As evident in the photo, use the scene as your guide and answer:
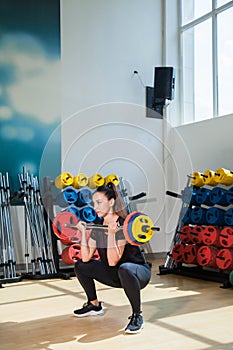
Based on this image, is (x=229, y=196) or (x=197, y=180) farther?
(x=197, y=180)

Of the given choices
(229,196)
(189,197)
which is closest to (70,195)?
(189,197)

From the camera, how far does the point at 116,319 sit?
3244 millimetres

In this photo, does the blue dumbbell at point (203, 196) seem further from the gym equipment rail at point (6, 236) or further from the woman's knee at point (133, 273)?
the woman's knee at point (133, 273)

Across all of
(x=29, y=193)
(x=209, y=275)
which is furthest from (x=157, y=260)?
(x=29, y=193)

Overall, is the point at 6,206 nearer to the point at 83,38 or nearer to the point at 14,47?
the point at 14,47

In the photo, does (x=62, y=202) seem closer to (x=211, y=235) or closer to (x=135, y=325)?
(x=211, y=235)

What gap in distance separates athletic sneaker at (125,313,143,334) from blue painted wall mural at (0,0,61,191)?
2.95 meters

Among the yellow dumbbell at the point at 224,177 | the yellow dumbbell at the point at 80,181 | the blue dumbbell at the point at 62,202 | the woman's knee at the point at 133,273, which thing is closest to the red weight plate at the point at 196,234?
the yellow dumbbell at the point at 224,177

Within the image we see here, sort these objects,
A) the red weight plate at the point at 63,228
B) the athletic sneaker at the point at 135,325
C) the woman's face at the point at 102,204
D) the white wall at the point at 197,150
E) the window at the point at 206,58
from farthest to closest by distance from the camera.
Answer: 1. the window at the point at 206,58
2. the white wall at the point at 197,150
3. the red weight plate at the point at 63,228
4. the woman's face at the point at 102,204
5. the athletic sneaker at the point at 135,325

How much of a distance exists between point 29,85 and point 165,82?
5.66 ft

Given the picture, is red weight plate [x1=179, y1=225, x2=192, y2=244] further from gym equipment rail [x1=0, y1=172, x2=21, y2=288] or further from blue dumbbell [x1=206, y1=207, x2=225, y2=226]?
gym equipment rail [x1=0, y1=172, x2=21, y2=288]

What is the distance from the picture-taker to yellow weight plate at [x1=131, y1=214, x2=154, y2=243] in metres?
2.79

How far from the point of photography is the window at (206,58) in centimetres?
609

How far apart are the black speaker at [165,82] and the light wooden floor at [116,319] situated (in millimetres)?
2589
